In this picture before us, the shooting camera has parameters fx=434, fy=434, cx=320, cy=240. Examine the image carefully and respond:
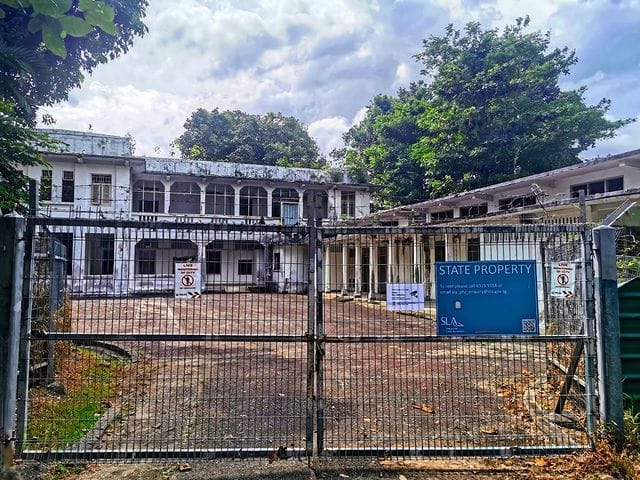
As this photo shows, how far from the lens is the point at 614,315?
401 cm

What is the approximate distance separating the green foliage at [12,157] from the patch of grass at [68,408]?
2.87 meters

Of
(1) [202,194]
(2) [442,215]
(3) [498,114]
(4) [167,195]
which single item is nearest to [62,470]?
(2) [442,215]

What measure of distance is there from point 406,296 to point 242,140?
38.9 metres

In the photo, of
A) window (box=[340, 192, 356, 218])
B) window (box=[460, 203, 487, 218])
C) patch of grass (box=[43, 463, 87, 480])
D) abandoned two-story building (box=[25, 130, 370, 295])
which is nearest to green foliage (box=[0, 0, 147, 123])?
patch of grass (box=[43, 463, 87, 480])

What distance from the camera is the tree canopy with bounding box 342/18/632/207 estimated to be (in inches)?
828

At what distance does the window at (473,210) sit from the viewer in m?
17.0

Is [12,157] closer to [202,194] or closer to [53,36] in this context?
[53,36]

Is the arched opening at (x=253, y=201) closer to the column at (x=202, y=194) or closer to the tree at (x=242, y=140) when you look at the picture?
the column at (x=202, y=194)

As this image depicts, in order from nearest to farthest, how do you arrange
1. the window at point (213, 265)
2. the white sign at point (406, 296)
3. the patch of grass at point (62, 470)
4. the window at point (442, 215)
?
the patch of grass at point (62, 470) < the white sign at point (406, 296) < the window at point (213, 265) < the window at point (442, 215)

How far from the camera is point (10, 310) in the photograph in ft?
12.1

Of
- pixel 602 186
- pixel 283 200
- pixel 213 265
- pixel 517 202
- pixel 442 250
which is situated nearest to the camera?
pixel 213 265

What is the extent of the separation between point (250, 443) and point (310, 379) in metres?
1.01

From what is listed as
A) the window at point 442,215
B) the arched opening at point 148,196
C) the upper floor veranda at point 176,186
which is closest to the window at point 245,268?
the window at point 442,215

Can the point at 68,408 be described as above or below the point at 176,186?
below
